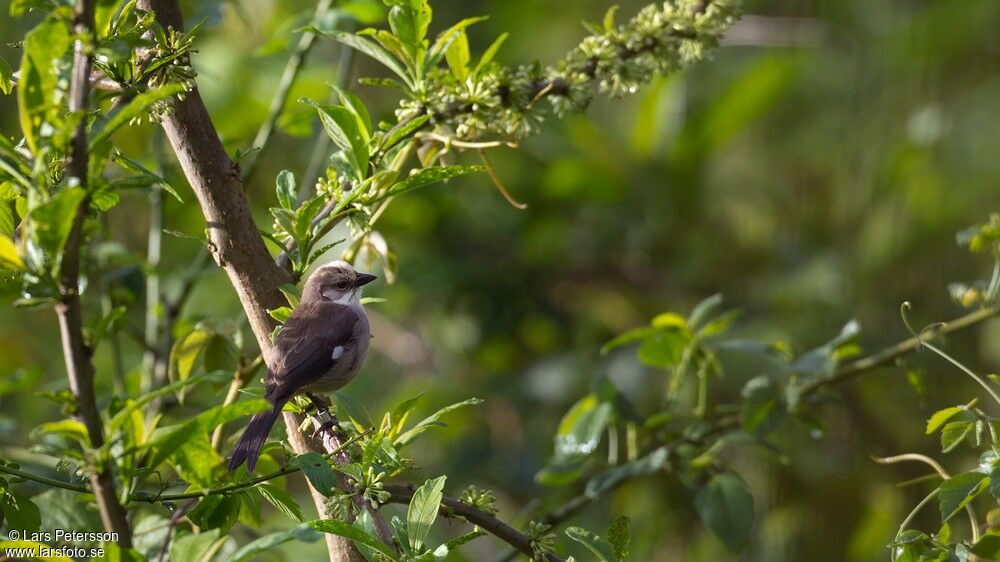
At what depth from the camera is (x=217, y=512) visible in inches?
52.1

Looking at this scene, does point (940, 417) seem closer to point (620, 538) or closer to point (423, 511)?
point (620, 538)

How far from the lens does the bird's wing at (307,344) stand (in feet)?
5.31

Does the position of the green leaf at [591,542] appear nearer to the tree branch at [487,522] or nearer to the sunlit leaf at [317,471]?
the tree branch at [487,522]

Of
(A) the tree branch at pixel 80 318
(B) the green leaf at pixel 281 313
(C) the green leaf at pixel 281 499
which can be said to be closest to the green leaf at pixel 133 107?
(A) the tree branch at pixel 80 318

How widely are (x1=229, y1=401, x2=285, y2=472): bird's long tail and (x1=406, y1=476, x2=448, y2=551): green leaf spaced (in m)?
0.28

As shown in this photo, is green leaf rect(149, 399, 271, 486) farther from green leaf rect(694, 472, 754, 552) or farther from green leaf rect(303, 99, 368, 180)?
green leaf rect(694, 472, 754, 552)

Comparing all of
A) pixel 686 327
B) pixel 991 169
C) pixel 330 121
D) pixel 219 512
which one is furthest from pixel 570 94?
pixel 991 169

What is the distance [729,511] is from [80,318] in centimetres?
138

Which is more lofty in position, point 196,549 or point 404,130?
point 404,130

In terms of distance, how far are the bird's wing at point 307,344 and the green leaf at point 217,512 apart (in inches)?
9.3

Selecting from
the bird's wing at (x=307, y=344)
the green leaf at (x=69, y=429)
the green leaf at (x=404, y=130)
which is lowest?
the green leaf at (x=69, y=429)

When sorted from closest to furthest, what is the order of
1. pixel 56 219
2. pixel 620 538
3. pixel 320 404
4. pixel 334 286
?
1. pixel 56 219
2. pixel 620 538
3. pixel 320 404
4. pixel 334 286

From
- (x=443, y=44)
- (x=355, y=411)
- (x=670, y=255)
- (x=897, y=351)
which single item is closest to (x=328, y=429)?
(x=355, y=411)

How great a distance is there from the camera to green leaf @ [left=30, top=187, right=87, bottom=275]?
37.7 inches
